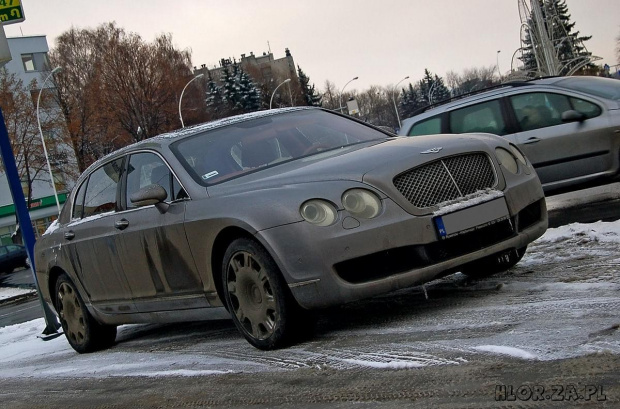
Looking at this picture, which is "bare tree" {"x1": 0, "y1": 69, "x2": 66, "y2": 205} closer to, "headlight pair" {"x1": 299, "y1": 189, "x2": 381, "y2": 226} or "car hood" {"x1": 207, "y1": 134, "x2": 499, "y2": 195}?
"car hood" {"x1": 207, "y1": 134, "x2": 499, "y2": 195}

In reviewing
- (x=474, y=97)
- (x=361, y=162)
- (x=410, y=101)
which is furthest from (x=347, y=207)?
(x=410, y=101)

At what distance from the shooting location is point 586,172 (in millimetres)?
10125

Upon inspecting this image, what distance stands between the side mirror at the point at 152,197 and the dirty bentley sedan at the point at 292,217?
0.01m

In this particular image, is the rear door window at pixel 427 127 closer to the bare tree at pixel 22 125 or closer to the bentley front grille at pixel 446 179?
the bentley front grille at pixel 446 179

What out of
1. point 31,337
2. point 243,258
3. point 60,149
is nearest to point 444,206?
point 243,258

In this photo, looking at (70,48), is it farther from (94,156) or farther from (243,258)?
(243,258)

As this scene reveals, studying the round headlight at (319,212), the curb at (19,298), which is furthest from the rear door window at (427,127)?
the curb at (19,298)

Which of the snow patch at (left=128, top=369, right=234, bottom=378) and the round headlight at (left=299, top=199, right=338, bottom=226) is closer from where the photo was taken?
the round headlight at (left=299, top=199, right=338, bottom=226)

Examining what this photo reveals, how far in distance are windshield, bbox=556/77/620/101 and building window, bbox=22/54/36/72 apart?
6549 cm

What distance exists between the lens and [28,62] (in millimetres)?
70875

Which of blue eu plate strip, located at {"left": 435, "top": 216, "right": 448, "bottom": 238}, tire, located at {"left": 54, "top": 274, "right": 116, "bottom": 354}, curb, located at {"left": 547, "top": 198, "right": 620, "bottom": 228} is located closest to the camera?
blue eu plate strip, located at {"left": 435, "top": 216, "right": 448, "bottom": 238}

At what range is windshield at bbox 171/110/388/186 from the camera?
6.04 m

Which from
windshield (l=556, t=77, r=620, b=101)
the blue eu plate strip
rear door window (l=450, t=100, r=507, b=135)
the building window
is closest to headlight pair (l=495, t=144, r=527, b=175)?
the blue eu plate strip

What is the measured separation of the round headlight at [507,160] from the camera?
5.78 meters
